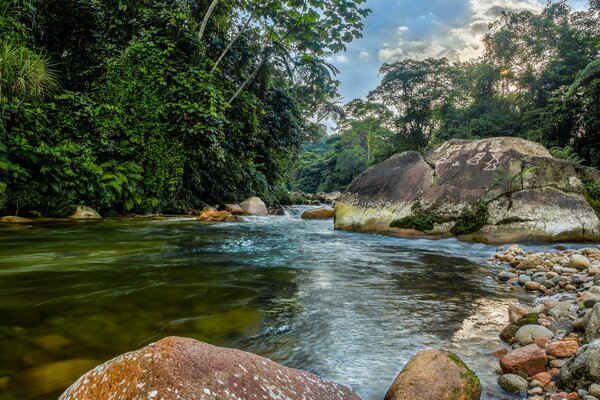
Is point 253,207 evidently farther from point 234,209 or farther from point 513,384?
point 513,384

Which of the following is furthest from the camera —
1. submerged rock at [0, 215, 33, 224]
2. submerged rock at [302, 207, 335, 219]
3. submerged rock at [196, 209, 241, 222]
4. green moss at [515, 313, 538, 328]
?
submerged rock at [302, 207, 335, 219]

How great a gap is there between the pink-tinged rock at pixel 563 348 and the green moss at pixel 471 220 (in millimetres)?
4421

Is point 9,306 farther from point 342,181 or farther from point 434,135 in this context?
point 342,181

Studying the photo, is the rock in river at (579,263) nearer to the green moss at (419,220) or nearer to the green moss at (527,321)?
the green moss at (527,321)

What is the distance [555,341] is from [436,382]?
0.85 meters

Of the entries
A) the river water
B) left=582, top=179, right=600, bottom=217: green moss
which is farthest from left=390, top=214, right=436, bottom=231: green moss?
left=582, top=179, right=600, bottom=217: green moss

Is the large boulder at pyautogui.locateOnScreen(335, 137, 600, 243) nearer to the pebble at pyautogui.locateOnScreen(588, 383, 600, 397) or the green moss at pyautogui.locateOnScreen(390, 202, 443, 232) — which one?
the green moss at pyautogui.locateOnScreen(390, 202, 443, 232)

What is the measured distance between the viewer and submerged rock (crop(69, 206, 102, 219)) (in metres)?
7.50

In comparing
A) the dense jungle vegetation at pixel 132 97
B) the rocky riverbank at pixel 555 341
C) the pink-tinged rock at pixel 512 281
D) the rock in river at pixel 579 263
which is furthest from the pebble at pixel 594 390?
the dense jungle vegetation at pixel 132 97

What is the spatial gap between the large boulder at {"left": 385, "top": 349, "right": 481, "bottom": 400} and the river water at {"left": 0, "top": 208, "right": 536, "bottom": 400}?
0.45ft

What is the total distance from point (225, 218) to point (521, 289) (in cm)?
773

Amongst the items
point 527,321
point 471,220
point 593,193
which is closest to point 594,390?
point 527,321

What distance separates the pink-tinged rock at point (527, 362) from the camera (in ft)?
5.13

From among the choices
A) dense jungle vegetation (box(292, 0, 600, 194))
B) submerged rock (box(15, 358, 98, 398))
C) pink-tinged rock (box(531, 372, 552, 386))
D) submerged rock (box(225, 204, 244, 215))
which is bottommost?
submerged rock (box(15, 358, 98, 398))
